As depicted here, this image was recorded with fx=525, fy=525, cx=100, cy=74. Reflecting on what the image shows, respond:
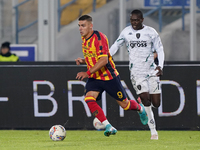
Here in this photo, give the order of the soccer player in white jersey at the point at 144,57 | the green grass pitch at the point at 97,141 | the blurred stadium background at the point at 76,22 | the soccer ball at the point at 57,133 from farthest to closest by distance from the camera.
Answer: the blurred stadium background at the point at 76,22
the soccer player in white jersey at the point at 144,57
the soccer ball at the point at 57,133
the green grass pitch at the point at 97,141

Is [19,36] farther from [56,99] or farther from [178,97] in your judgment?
[178,97]

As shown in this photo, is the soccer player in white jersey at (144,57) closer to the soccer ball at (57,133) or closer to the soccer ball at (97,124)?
the soccer ball at (57,133)

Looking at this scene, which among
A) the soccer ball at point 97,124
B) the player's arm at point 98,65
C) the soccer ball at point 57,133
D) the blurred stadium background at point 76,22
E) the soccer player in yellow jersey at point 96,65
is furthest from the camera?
the blurred stadium background at point 76,22

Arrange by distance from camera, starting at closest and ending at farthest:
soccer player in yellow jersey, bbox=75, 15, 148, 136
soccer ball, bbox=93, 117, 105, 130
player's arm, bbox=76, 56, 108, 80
A: player's arm, bbox=76, 56, 108, 80 → soccer player in yellow jersey, bbox=75, 15, 148, 136 → soccer ball, bbox=93, 117, 105, 130

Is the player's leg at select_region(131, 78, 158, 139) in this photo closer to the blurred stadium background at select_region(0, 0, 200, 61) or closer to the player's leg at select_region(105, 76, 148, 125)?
the player's leg at select_region(105, 76, 148, 125)

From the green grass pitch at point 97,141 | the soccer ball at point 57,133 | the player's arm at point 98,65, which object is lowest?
the green grass pitch at point 97,141

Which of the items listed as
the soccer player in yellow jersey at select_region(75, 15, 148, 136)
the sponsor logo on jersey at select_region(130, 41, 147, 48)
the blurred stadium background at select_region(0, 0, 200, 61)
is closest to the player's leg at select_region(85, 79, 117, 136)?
the soccer player in yellow jersey at select_region(75, 15, 148, 136)

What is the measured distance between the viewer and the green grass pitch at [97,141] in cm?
684

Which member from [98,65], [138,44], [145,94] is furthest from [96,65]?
[145,94]

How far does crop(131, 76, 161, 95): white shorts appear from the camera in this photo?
8117 mm

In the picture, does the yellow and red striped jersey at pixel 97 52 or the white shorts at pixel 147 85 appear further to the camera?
the white shorts at pixel 147 85

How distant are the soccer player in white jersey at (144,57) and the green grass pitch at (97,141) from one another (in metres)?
0.61

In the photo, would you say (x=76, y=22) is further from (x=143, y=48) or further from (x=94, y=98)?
(x=94, y=98)

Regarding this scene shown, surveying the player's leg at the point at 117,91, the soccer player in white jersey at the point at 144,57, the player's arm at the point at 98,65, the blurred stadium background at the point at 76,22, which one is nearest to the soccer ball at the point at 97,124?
the soccer player in white jersey at the point at 144,57
